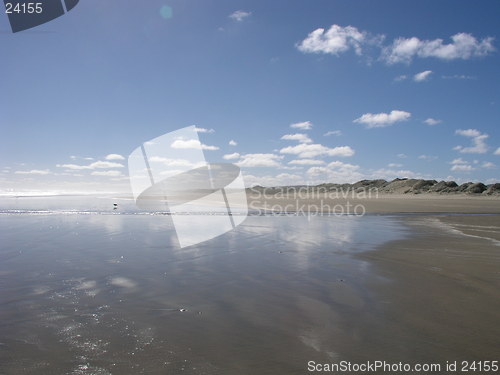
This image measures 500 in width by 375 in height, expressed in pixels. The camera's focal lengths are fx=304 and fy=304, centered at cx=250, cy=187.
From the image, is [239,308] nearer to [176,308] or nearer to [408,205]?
[176,308]

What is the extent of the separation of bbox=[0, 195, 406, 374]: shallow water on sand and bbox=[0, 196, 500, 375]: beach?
0.02 metres

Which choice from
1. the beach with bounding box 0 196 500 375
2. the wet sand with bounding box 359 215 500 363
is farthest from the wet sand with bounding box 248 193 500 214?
the beach with bounding box 0 196 500 375

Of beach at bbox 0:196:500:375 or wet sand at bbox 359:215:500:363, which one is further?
wet sand at bbox 359:215:500:363

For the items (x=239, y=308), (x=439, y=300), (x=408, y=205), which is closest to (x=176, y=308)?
(x=239, y=308)

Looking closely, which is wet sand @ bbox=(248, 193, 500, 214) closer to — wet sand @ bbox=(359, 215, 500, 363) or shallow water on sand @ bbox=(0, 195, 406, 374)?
wet sand @ bbox=(359, 215, 500, 363)

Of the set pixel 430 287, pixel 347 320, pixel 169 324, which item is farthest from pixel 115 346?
pixel 430 287

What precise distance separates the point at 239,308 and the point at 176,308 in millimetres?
1017

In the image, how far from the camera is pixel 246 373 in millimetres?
3160

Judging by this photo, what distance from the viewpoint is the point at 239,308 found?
493 centimetres

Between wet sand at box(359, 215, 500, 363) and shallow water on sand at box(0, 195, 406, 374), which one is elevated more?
shallow water on sand at box(0, 195, 406, 374)

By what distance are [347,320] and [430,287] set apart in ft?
8.80

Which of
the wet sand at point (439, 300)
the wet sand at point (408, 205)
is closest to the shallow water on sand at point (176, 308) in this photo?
the wet sand at point (439, 300)

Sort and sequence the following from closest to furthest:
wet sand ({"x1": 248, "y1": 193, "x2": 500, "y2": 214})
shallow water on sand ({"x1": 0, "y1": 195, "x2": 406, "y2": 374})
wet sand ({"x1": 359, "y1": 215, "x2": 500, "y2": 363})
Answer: shallow water on sand ({"x1": 0, "y1": 195, "x2": 406, "y2": 374})
wet sand ({"x1": 359, "y1": 215, "x2": 500, "y2": 363})
wet sand ({"x1": 248, "y1": 193, "x2": 500, "y2": 214})

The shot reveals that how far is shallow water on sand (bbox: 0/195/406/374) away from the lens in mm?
3418
